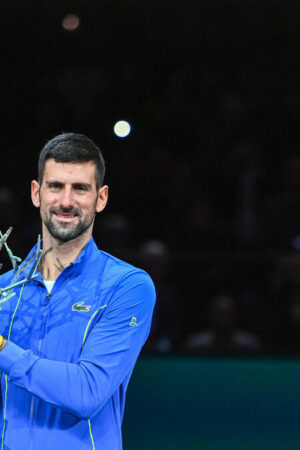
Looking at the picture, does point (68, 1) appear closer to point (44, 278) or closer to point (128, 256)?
point (128, 256)

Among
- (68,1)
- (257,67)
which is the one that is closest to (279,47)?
(257,67)

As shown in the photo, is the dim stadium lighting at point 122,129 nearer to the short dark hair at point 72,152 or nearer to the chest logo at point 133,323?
the short dark hair at point 72,152

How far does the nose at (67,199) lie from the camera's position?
182 centimetres

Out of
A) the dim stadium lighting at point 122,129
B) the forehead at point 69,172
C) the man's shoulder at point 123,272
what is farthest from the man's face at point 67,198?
the dim stadium lighting at point 122,129

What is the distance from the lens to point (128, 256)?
12.0ft

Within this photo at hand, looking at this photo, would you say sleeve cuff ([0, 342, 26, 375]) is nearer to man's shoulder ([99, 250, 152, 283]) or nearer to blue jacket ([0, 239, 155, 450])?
blue jacket ([0, 239, 155, 450])

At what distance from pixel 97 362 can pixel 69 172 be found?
1.43 ft

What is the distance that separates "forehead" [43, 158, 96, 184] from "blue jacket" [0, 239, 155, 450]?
0.56 feet

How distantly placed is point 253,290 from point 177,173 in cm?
69

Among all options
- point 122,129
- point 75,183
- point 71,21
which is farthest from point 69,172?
point 71,21

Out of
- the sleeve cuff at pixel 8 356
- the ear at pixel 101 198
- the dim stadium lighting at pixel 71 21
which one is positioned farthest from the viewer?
the dim stadium lighting at pixel 71 21

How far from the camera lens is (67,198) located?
5.98 ft

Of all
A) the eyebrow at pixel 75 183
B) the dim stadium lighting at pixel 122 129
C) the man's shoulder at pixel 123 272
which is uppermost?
the dim stadium lighting at pixel 122 129

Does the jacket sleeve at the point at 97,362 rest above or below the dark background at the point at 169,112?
below
